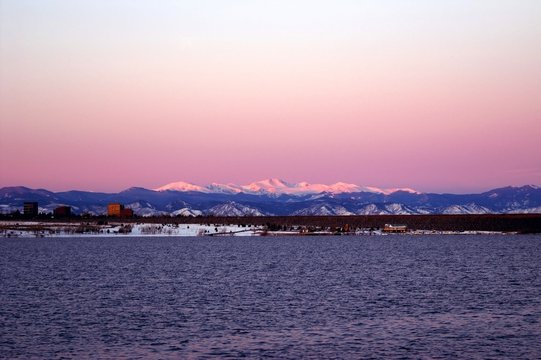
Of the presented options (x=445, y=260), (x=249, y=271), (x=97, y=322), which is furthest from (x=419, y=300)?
(x=445, y=260)

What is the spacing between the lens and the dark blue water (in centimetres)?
3966

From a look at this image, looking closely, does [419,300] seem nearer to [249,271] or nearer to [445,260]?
[249,271]

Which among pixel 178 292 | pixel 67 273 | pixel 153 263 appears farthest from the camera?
pixel 153 263

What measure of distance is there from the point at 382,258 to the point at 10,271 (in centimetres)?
5298

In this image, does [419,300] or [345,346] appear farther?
[419,300]

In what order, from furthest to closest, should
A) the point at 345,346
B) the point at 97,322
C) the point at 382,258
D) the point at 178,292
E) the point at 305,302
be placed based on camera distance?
the point at 382,258 < the point at 178,292 < the point at 305,302 < the point at 97,322 < the point at 345,346

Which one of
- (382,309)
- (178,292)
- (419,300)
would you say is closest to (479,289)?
(419,300)

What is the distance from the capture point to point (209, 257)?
119 meters

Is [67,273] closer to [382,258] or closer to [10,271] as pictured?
[10,271]

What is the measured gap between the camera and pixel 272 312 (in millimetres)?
52312

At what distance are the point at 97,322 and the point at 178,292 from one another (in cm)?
1758

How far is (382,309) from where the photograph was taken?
53.7m

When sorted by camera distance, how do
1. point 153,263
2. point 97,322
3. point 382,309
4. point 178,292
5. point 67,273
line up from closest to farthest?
point 97,322, point 382,309, point 178,292, point 67,273, point 153,263

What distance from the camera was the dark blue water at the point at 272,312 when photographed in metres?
39.7
